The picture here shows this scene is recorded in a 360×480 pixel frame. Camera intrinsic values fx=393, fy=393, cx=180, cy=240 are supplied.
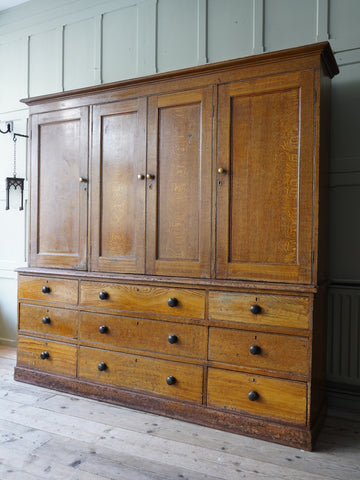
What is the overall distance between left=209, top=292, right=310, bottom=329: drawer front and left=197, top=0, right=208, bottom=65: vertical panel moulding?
1821 mm

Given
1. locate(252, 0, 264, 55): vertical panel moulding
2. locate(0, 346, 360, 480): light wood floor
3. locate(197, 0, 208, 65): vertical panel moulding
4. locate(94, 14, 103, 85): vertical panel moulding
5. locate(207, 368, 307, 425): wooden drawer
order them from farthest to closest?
locate(94, 14, 103, 85): vertical panel moulding → locate(197, 0, 208, 65): vertical panel moulding → locate(252, 0, 264, 55): vertical panel moulding → locate(207, 368, 307, 425): wooden drawer → locate(0, 346, 360, 480): light wood floor

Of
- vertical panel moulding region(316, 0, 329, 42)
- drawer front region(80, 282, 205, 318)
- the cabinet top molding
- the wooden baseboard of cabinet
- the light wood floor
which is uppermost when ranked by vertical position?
vertical panel moulding region(316, 0, 329, 42)

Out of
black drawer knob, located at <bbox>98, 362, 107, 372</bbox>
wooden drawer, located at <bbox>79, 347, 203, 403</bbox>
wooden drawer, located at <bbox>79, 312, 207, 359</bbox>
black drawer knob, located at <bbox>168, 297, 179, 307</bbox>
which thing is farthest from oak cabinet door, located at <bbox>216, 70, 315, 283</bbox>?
black drawer knob, located at <bbox>98, 362, 107, 372</bbox>

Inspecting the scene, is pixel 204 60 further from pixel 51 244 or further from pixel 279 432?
pixel 279 432

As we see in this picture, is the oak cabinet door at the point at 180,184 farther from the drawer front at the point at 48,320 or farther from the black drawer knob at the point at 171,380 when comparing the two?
the drawer front at the point at 48,320

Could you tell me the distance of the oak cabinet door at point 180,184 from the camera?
236cm

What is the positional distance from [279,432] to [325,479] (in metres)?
0.33

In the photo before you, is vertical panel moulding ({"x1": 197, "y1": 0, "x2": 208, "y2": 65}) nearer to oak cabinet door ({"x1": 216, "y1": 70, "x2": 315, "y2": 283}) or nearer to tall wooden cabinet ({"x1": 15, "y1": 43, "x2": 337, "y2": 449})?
tall wooden cabinet ({"x1": 15, "y1": 43, "x2": 337, "y2": 449})

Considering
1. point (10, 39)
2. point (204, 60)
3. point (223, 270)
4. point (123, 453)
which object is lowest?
point (123, 453)

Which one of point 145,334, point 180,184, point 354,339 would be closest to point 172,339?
point 145,334

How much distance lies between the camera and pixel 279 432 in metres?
2.11

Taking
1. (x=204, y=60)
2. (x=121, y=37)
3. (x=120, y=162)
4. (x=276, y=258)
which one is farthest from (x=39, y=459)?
(x=121, y=37)

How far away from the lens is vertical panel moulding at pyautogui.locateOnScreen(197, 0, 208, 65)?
2.95 metres

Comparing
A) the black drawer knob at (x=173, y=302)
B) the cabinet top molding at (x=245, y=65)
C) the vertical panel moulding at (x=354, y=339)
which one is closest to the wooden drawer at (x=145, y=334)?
the black drawer knob at (x=173, y=302)
